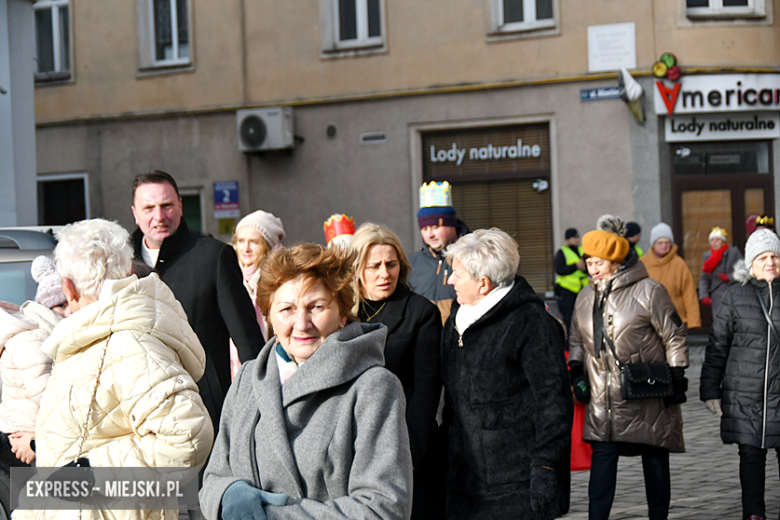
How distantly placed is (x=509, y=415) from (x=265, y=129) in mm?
13533

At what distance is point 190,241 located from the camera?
5.06 meters

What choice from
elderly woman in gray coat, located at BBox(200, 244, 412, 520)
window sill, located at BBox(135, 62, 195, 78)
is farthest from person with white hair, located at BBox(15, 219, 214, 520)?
window sill, located at BBox(135, 62, 195, 78)

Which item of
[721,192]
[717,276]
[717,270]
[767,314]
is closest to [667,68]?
[721,192]

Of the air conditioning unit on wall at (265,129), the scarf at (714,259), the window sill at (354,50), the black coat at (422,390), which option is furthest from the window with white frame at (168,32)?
the black coat at (422,390)

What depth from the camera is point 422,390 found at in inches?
168

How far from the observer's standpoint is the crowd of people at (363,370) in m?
2.79

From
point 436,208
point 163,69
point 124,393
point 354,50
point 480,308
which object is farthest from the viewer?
point 163,69

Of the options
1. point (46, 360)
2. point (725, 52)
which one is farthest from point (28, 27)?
point (725, 52)

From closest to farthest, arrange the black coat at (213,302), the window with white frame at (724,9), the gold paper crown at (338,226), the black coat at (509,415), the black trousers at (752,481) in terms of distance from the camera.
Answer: the black coat at (509,415) → the black coat at (213,302) → the black trousers at (752,481) → the gold paper crown at (338,226) → the window with white frame at (724,9)

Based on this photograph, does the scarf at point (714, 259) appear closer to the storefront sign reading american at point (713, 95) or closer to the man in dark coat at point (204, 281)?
the storefront sign reading american at point (713, 95)

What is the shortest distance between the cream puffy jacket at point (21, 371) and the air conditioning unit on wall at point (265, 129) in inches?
506

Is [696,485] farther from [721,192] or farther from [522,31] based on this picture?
[522,31]

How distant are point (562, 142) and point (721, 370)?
33.0ft

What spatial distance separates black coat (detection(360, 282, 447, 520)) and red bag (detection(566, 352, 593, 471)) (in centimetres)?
135
